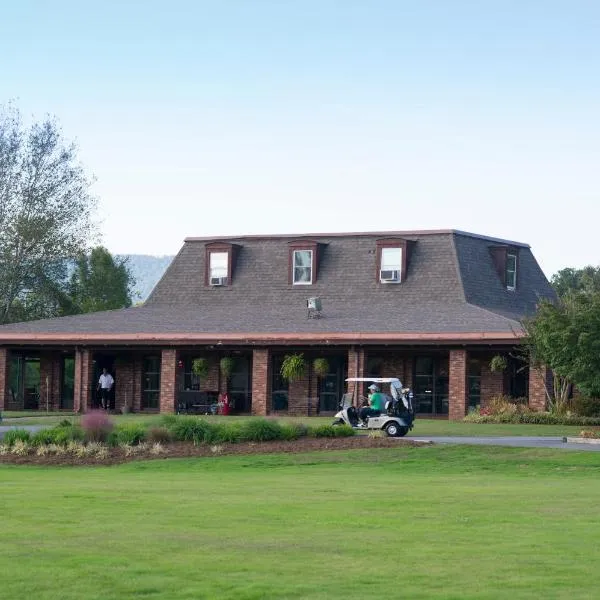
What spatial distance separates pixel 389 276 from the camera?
5003 cm

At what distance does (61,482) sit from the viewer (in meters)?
22.0

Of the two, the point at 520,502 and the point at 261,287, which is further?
the point at 261,287

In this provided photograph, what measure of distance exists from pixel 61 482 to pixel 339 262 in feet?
99.1

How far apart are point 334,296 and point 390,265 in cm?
234

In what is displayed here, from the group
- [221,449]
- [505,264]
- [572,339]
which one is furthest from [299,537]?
[505,264]

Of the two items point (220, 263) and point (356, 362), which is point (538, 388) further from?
point (220, 263)

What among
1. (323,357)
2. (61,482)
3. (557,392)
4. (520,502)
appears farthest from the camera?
(323,357)

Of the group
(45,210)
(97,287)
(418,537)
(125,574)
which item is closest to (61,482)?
(418,537)

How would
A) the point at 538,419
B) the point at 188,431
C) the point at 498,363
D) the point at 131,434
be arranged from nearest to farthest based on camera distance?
1. the point at 131,434
2. the point at 188,431
3. the point at 538,419
4. the point at 498,363

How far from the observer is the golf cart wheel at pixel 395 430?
110 ft

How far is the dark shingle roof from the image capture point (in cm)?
4644

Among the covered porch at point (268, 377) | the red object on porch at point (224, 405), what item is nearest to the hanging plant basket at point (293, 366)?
the covered porch at point (268, 377)

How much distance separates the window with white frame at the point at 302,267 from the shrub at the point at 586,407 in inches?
510

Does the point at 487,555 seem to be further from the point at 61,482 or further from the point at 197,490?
the point at 61,482
